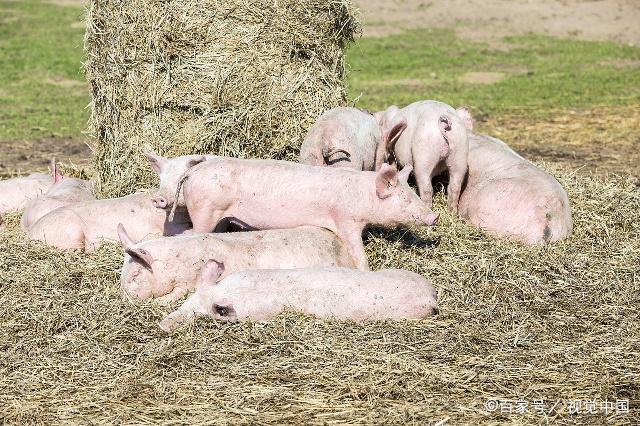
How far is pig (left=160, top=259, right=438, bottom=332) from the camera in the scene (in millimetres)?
5816

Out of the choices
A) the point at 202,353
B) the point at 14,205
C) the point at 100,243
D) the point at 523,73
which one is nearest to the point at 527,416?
the point at 202,353

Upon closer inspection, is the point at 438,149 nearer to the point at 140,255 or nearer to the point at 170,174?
the point at 170,174

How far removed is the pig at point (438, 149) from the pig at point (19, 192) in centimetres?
350

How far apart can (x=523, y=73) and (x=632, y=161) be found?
264 inches

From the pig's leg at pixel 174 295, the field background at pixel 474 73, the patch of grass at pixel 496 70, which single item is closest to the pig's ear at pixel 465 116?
the field background at pixel 474 73

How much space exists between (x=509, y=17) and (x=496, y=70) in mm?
5777

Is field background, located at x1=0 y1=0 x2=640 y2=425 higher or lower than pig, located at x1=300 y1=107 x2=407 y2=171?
lower

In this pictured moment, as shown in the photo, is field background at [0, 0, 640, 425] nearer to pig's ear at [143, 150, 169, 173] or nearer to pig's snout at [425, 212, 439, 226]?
pig's snout at [425, 212, 439, 226]

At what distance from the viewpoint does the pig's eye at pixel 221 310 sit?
5809mm

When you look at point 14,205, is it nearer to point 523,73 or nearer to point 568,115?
point 568,115

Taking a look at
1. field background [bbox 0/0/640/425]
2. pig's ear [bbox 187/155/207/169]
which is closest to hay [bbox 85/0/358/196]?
pig's ear [bbox 187/155/207/169]

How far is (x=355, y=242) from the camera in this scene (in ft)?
22.4

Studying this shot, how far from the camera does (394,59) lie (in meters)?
18.6

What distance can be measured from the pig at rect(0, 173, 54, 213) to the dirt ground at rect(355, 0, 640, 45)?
13.6 m
